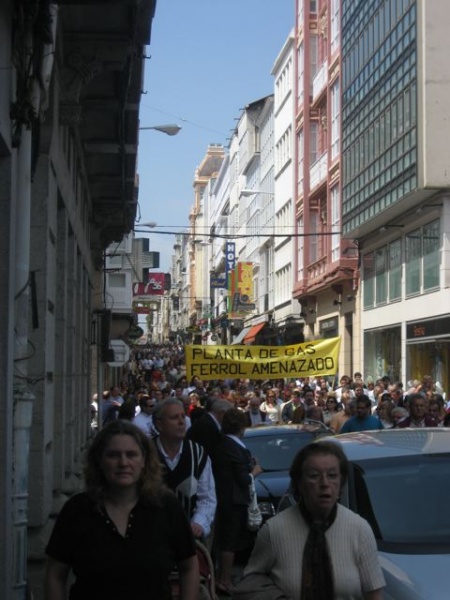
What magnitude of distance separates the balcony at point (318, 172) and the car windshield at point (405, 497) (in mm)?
43199

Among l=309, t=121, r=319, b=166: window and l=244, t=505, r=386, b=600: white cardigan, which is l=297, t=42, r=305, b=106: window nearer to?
l=309, t=121, r=319, b=166: window

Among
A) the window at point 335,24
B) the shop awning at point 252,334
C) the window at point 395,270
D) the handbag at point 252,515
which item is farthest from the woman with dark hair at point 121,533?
the shop awning at point 252,334

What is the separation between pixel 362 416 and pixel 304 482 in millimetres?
10293

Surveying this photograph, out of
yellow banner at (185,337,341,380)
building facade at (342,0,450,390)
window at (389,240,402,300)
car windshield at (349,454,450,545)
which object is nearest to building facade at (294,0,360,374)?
building facade at (342,0,450,390)

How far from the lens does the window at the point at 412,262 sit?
1442 inches

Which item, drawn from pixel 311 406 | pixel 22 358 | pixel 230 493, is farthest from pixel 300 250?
pixel 22 358

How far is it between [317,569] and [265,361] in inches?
775

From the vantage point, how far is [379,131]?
3850 centimetres

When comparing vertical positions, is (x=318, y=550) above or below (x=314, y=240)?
below

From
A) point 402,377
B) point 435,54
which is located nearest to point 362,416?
point 435,54

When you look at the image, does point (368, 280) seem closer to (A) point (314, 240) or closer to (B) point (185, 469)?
(A) point (314, 240)

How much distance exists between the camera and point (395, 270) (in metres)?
39.6

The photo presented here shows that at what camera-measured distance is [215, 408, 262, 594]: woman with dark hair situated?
10.1 meters

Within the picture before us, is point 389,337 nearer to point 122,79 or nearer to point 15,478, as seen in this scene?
point 122,79
